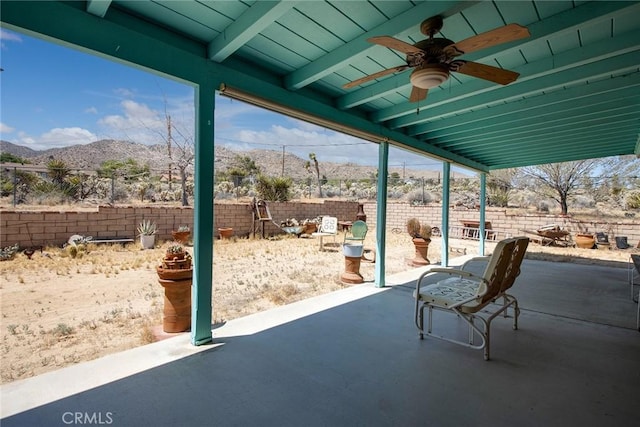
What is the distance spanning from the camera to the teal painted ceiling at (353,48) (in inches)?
73.9

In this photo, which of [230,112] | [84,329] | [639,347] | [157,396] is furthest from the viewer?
[230,112]

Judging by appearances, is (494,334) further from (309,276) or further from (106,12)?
(106,12)

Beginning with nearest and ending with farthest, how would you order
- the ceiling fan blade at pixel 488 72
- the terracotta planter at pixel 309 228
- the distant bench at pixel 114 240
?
1. the ceiling fan blade at pixel 488 72
2. the distant bench at pixel 114 240
3. the terracotta planter at pixel 309 228

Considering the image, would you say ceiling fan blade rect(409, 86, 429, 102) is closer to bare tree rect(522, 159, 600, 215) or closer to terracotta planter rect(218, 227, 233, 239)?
terracotta planter rect(218, 227, 233, 239)

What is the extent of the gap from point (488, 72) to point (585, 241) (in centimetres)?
954

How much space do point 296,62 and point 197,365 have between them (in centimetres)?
243

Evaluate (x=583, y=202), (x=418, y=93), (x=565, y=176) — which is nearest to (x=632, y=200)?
(x=565, y=176)

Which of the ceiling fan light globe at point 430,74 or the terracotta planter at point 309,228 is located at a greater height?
the ceiling fan light globe at point 430,74

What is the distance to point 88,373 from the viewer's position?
202cm

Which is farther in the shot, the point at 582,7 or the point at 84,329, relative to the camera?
the point at 84,329

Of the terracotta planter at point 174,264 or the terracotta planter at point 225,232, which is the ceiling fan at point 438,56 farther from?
the terracotta planter at point 225,232

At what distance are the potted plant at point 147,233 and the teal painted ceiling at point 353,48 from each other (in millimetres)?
5449

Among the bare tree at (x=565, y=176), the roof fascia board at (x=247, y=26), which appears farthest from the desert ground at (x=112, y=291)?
the bare tree at (x=565, y=176)

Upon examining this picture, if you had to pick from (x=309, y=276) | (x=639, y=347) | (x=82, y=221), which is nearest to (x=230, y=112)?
(x=82, y=221)
